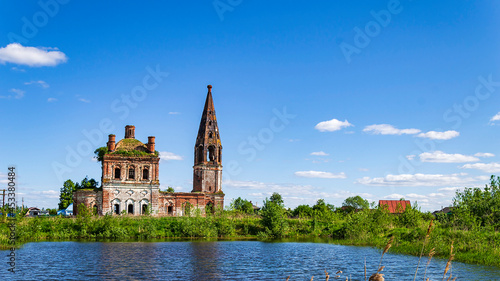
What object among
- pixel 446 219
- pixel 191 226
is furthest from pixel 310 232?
pixel 446 219

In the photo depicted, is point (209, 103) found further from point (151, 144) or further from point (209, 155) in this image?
point (151, 144)

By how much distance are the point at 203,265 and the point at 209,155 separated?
4106 centimetres

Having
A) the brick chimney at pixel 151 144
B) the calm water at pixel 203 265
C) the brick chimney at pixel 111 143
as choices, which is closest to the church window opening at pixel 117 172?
the brick chimney at pixel 111 143

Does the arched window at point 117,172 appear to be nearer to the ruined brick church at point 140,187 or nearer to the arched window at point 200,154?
the ruined brick church at point 140,187

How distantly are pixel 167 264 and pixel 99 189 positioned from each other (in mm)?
37062

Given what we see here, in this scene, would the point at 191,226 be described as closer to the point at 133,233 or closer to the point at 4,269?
the point at 133,233

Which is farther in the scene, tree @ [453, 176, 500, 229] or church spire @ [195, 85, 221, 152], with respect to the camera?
church spire @ [195, 85, 221, 152]

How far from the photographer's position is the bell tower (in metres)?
65.1

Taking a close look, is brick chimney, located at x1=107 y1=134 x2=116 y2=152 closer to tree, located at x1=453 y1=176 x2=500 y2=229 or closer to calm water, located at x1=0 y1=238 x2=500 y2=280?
Answer: calm water, located at x1=0 y1=238 x2=500 y2=280

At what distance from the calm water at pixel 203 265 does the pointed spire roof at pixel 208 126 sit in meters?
32.1

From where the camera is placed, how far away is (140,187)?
60469mm

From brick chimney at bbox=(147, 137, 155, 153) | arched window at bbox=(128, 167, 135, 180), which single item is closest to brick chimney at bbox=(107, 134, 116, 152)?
arched window at bbox=(128, 167, 135, 180)

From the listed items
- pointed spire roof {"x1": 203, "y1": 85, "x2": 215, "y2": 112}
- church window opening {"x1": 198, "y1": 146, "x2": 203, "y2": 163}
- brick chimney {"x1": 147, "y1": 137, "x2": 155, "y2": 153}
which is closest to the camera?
brick chimney {"x1": 147, "y1": 137, "x2": 155, "y2": 153}

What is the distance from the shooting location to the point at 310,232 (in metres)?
54.3
